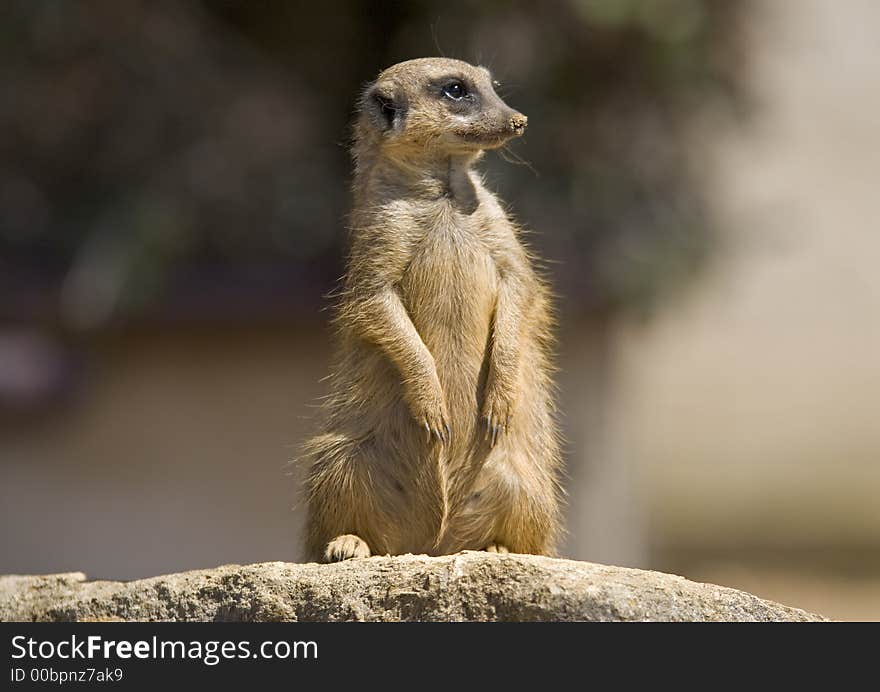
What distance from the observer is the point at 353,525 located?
3.91m

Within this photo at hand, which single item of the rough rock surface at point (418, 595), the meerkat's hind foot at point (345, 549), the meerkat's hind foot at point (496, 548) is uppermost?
the meerkat's hind foot at point (496, 548)

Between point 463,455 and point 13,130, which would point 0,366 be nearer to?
point 13,130

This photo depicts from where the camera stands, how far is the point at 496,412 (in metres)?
3.94

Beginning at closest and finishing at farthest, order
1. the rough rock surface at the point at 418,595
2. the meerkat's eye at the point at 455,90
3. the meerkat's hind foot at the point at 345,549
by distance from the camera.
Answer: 1. the rough rock surface at the point at 418,595
2. the meerkat's hind foot at the point at 345,549
3. the meerkat's eye at the point at 455,90

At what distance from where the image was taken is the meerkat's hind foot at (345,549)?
3748 millimetres

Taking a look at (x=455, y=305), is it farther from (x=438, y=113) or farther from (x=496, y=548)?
(x=496, y=548)

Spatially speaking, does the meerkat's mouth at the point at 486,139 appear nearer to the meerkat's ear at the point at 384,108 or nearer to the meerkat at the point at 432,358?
the meerkat at the point at 432,358

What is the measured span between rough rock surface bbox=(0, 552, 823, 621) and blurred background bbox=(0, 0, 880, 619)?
13.7 feet

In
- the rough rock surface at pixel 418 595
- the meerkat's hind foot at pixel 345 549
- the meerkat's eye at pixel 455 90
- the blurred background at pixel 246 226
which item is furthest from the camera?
the blurred background at pixel 246 226

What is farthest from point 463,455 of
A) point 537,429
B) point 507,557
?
point 507,557

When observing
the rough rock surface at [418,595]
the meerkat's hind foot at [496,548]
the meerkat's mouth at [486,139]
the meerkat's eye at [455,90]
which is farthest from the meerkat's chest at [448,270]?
the rough rock surface at [418,595]

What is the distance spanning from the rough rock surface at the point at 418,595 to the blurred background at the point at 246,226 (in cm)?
418

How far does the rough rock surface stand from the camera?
3.14 meters

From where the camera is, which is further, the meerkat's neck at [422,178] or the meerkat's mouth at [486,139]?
the meerkat's neck at [422,178]
